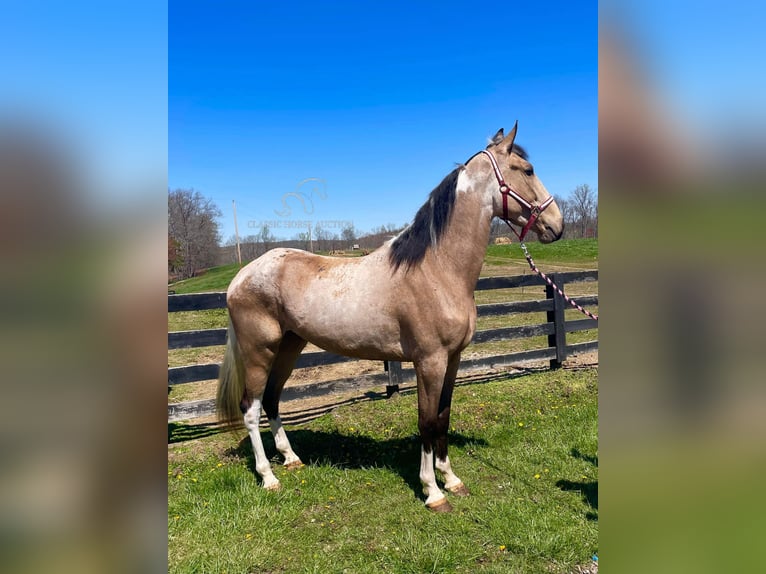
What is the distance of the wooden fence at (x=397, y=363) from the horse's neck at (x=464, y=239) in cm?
251

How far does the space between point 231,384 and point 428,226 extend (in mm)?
2110

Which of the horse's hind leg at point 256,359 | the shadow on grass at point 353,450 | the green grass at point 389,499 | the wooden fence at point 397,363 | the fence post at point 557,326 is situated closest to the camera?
the green grass at point 389,499

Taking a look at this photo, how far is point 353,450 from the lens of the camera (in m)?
3.93

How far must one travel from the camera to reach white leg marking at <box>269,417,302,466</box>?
3.65m

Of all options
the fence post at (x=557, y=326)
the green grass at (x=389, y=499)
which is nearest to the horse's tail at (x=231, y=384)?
the green grass at (x=389, y=499)

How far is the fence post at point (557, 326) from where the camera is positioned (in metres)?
6.51

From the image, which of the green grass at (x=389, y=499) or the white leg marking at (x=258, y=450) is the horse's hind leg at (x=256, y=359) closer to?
the white leg marking at (x=258, y=450)

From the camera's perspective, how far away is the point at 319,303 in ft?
10.6

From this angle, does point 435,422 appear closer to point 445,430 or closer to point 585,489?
point 445,430
